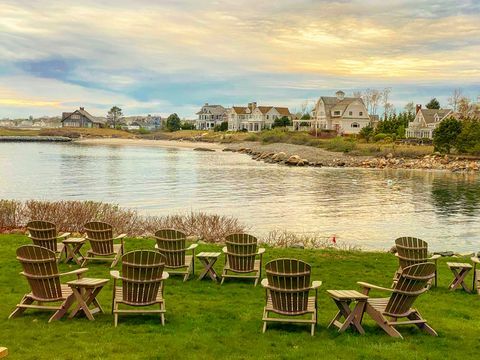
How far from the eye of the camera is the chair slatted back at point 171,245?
12266 mm

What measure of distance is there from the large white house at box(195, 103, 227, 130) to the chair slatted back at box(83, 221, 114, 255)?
17186 cm

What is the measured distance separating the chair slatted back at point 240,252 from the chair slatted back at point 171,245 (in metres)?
1.11

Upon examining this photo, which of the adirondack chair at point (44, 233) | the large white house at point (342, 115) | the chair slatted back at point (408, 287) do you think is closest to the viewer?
the chair slatted back at point (408, 287)

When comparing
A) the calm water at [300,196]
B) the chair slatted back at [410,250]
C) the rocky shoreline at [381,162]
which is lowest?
the calm water at [300,196]

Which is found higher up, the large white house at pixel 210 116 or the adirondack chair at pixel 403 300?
the large white house at pixel 210 116

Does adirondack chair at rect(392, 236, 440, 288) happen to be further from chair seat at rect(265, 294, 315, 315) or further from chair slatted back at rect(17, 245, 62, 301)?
chair slatted back at rect(17, 245, 62, 301)

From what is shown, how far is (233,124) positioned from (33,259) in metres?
151

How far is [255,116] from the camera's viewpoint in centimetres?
14912

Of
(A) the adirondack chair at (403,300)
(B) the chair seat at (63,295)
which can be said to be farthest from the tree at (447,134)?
(B) the chair seat at (63,295)

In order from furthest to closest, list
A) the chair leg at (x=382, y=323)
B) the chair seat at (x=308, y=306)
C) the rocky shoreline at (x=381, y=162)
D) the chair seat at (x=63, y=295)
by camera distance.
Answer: the rocky shoreline at (x=381, y=162)
the chair seat at (x=63, y=295)
the chair seat at (x=308, y=306)
the chair leg at (x=382, y=323)

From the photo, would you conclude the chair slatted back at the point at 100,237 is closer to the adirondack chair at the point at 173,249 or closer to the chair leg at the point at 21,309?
the adirondack chair at the point at 173,249

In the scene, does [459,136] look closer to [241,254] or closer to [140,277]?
[241,254]

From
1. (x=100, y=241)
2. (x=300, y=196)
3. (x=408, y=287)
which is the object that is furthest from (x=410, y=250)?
(x=300, y=196)

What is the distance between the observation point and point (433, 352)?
25.9ft
